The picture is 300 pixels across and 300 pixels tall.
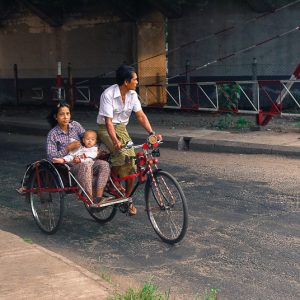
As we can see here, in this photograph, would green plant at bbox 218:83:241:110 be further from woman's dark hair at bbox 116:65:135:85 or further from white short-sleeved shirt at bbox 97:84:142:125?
woman's dark hair at bbox 116:65:135:85

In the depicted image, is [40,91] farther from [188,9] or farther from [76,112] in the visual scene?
[188,9]

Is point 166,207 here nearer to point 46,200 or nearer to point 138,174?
point 138,174

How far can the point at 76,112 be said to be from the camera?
59.6 feet

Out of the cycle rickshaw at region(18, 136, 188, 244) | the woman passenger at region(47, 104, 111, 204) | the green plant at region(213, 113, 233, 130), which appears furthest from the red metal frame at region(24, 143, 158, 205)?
the green plant at region(213, 113, 233, 130)

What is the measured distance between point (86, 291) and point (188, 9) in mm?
15098

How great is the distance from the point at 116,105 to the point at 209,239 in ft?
5.50

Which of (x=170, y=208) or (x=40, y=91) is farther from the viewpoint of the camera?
(x=40, y=91)

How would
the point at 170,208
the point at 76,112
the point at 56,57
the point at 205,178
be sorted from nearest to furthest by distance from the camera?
the point at 170,208 → the point at 205,178 → the point at 76,112 → the point at 56,57

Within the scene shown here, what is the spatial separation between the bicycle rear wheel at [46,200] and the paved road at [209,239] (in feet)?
0.41


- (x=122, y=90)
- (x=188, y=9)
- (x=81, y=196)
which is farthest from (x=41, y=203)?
(x=188, y=9)

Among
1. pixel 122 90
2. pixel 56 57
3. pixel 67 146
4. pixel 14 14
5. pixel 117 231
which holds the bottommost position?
pixel 117 231

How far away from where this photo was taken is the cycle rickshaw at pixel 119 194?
5820 millimetres

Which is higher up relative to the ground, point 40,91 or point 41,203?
point 40,91

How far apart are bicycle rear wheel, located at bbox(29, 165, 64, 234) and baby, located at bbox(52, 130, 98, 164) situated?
0.63 feet
